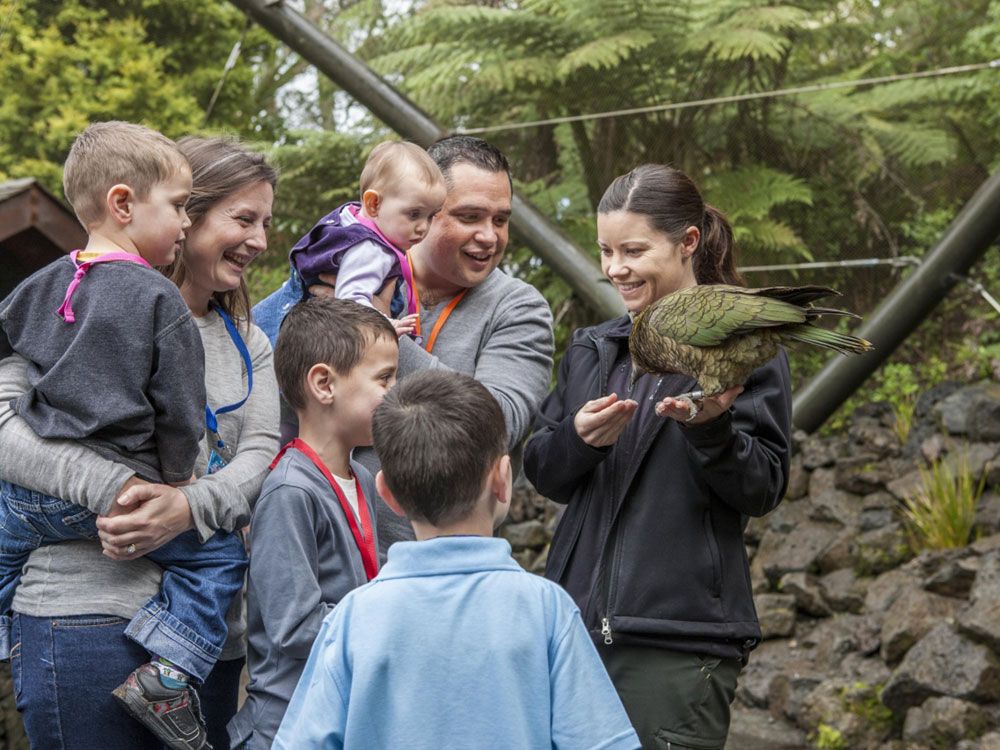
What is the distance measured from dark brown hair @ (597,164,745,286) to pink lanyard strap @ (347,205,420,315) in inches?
22.1

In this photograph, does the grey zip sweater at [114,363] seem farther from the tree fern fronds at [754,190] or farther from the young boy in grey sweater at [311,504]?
the tree fern fronds at [754,190]

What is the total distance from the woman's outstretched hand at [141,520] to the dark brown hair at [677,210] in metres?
1.30

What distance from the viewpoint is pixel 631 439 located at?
2.89 meters

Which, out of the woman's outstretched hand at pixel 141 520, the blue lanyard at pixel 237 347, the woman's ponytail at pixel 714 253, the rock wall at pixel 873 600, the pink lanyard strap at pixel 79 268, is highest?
the woman's ponytail at pixel 714 253

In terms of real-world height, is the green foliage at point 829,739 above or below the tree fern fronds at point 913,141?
below

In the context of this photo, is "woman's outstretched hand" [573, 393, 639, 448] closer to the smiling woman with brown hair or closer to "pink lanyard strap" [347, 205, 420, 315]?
"pink lanyard strap" [347, 205, 420, 315]

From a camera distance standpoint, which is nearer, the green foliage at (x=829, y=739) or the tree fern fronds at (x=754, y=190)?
the green foliage at (x=829, y=739)

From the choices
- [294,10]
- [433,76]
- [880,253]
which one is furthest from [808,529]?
[294,10]

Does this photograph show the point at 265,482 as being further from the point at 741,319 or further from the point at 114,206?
the point at 741,319

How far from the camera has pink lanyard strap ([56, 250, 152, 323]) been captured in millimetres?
2422

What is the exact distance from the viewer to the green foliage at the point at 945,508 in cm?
700

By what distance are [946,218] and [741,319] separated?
6541 mm

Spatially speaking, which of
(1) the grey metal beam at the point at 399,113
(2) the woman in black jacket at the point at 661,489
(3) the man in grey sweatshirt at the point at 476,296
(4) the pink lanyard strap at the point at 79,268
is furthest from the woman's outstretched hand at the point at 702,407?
(1) the grey metal beam at the point at 399,113

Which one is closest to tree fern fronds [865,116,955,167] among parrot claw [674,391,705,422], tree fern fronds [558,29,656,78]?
tree fern fronds [558,29,656,78]
